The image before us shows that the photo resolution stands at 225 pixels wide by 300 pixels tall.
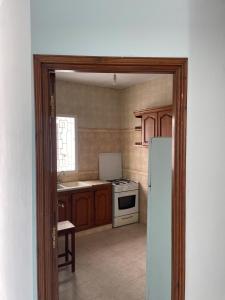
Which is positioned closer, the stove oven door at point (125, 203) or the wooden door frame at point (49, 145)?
the wooden door frame at point (49, 145)

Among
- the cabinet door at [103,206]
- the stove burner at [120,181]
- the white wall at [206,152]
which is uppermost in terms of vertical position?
the white wall at [206,152]

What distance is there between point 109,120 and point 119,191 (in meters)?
1.51

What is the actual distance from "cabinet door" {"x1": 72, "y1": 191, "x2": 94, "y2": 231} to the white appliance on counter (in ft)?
1.57

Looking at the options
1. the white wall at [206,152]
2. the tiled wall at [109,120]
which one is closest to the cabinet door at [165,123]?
the tiled wall at [109,120]

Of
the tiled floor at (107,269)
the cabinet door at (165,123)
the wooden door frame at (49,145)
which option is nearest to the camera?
the wooden door frame at (49,145)

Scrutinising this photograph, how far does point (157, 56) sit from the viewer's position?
49.8 inches

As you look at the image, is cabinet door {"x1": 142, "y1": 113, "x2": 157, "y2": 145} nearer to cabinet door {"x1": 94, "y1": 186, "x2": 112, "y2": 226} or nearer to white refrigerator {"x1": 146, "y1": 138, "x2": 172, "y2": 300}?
cabinet door {"x1": 94, "y1": 186, "x2": 112, "y2": 226}

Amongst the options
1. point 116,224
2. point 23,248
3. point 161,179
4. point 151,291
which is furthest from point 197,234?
point 116,224

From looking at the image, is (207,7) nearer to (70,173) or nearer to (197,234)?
(197,234)

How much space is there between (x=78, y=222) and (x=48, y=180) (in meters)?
2.98

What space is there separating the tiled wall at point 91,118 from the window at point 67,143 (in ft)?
0.33

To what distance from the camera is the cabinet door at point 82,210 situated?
154 inches

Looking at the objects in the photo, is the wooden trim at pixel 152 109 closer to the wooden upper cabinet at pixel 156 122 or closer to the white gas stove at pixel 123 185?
the wooden upper cabinet at pixel 156 122

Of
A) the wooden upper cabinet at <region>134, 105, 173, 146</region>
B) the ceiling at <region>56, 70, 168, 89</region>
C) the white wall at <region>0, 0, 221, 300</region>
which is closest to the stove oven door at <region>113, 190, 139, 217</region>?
the wooden upper cabinet at <region>134, 105, 173, 146</region>
